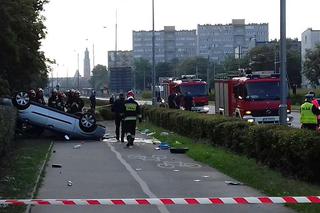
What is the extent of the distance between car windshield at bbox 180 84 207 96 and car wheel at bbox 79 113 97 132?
2162 cm

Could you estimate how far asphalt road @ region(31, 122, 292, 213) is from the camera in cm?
984

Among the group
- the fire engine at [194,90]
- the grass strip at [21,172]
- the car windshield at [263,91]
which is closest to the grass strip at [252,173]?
the grass strip at [21,172]

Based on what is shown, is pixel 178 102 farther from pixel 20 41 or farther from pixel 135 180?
pixel 135 180

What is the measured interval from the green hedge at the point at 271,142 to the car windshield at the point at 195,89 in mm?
23359

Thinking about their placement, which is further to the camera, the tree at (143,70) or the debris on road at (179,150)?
the tree at (143,70)

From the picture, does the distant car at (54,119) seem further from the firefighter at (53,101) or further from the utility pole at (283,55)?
the utility pole at (283,55)

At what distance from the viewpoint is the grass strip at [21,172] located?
1072 centimetres

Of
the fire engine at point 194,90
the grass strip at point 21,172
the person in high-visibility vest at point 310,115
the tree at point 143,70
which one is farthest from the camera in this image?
the tree at point 143,70

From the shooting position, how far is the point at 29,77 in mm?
27125

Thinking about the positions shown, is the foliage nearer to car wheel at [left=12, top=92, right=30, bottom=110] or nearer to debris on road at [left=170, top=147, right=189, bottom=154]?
car wheel at [left=12, top=92, right=30, bottom=110]

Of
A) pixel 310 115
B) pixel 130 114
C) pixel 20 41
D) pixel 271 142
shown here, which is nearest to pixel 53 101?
pixel 20 41

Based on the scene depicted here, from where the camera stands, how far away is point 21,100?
76.6 ft

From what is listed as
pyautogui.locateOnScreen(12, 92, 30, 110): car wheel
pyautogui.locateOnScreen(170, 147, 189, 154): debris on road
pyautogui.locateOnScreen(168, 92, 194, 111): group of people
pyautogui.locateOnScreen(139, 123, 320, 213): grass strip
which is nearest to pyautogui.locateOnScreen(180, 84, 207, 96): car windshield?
pyautogui.locateOnScreen(168, 92, 194, 111): group of people

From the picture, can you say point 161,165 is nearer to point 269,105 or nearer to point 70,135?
point 70,135
